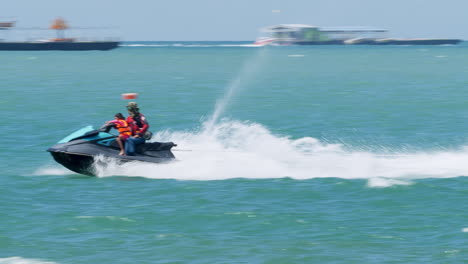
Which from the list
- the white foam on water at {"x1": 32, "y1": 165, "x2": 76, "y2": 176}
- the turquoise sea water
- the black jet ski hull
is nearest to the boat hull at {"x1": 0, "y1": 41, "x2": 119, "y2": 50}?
the turquoise sea water

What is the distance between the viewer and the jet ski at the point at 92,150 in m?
22.2

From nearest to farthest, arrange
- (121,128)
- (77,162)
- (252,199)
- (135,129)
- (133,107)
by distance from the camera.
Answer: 1. (252,199)
2. (133,107)
3. (121,128)
4. (135,129)
5. (77,162)

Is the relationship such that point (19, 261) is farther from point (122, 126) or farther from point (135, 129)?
point (135, 129)

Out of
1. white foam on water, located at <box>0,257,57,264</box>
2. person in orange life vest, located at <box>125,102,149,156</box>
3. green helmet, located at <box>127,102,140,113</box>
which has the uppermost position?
green helmet, located at <box>127,102,140,113</box>

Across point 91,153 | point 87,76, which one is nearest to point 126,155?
point 91,153

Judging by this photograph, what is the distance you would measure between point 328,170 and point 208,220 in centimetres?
654

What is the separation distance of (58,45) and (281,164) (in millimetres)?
172508

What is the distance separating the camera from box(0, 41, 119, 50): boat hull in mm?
190000

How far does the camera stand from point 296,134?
1416 inches

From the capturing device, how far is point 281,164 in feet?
82.1

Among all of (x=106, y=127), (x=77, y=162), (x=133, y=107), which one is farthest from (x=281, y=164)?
(x=77, y=162)

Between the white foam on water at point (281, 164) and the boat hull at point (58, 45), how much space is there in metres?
168

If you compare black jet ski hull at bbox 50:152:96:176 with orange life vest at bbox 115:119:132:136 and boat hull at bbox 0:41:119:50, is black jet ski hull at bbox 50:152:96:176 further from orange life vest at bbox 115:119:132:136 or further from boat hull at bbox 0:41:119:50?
boat hull at bbox 0:41:119:50

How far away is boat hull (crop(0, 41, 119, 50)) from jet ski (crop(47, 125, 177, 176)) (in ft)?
563
